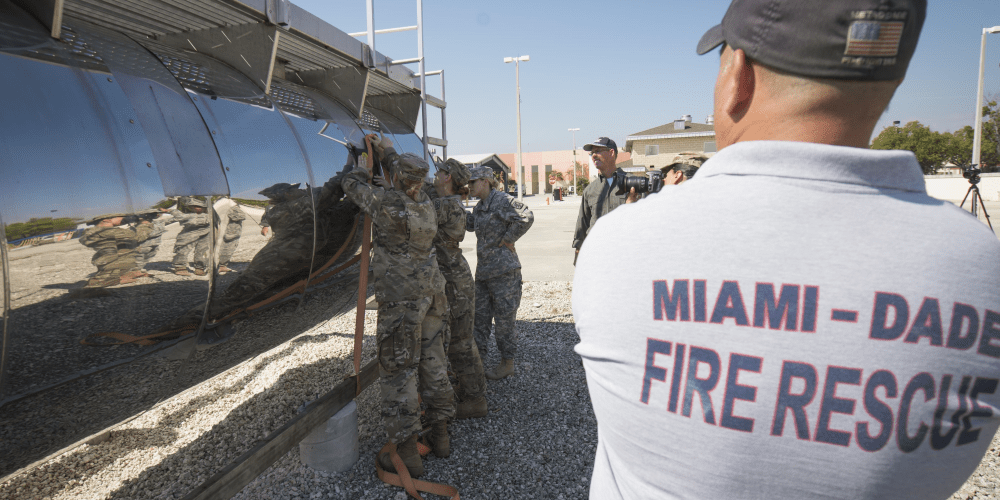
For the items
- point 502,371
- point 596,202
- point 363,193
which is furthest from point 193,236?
point 596,202

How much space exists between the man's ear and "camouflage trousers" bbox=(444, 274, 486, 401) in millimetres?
3618

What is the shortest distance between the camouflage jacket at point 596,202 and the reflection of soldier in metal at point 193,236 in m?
4.26

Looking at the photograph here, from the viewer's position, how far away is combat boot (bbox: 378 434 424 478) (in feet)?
11.7

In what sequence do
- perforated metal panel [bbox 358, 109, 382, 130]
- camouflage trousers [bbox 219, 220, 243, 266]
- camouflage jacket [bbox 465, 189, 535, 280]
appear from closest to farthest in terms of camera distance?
1. camouflage trousers [bbox 219, 220, 243, 266]
2. perforated metal panel [bbox 358, 109, 382, 130]
3. camouflage jacket [bbox 465, 189, 535, 280]

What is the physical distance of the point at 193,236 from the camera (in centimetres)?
219

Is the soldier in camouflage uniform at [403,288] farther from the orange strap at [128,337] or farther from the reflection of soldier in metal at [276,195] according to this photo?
the orange strap at [128,337]

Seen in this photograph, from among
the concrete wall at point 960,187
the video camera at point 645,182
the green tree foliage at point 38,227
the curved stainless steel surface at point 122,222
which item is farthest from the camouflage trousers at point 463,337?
the concrete wall at point 960,187

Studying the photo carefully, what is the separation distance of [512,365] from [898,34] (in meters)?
4.86

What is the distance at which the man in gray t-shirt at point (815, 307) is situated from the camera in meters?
0.68

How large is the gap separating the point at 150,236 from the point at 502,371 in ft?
12.5

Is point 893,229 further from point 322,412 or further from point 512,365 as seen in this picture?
point 512,365

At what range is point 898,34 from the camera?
74 centimetres

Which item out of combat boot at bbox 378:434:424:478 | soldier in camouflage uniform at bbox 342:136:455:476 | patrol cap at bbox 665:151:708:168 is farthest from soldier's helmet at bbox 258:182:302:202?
patrol cap at bbox 665:151:708:168

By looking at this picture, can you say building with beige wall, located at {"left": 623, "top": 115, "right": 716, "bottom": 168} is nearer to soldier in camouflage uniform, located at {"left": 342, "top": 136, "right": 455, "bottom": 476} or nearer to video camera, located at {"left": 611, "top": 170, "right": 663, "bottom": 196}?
video camera, located at {"left": 611, "top": 170, "right": 663, "bottom": 196}
